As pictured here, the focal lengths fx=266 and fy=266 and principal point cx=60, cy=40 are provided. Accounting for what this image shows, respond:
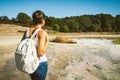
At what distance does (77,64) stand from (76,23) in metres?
51.0

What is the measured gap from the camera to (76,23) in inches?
2296

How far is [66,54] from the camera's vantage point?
8.41 m

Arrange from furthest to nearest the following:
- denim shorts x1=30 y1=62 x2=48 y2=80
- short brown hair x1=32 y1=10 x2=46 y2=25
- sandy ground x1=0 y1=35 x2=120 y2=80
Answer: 1. sandy ground x1=0 y1=35 x2=120 y2=80
2. short brown hair x1=32 y1=10 x2=46 y2=25
3. denim shorts x1=30 y1=62 x2=48 y2=80

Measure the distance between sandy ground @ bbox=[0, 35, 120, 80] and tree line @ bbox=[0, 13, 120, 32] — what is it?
37.7 metres

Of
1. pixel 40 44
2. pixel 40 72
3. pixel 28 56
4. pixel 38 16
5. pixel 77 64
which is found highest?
pixel 38 16

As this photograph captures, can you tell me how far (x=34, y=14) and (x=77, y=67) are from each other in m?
3.73

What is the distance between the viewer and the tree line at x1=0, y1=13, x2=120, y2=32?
50.4m

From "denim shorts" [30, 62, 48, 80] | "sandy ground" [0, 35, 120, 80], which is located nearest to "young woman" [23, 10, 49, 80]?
"denim shorts" [30, 62, 48, 80]

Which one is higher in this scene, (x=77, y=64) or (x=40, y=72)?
(x=40, y=72)

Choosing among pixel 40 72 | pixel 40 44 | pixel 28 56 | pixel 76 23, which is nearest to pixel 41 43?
pixel 40 44

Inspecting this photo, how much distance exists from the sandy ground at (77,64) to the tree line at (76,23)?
1484 inches

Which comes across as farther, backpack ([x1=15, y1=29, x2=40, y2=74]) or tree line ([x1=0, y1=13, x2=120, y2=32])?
tree line ([x1=0, y1=13, x2=120, y2=32])

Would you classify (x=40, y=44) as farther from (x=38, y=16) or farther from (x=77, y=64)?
(x=77, y=64)

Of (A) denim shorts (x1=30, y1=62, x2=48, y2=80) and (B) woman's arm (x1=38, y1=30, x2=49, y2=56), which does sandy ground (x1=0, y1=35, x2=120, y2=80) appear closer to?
(A) denim shorts (x1=30, y1=62, x2=48, y2=80)
